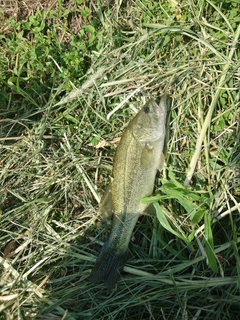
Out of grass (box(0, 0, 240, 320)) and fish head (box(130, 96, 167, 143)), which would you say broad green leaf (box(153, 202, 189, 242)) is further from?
fish head (box(130, 96, 167, 143))

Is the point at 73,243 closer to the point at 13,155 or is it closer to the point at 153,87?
the point at 13,155

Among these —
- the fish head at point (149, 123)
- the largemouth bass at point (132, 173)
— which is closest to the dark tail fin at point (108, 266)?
the largemouth bass at point (132, 173)

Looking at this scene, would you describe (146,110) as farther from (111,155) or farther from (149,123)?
(111,155)

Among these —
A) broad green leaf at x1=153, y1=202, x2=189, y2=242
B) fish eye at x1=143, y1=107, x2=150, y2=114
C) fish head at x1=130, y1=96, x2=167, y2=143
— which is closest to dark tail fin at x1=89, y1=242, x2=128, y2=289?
broad green leaf at x1=153, y1=202, x2=189, y2=242

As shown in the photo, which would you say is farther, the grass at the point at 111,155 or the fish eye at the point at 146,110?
the fish eye at the point at 146,110

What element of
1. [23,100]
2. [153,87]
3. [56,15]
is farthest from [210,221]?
[56,15]

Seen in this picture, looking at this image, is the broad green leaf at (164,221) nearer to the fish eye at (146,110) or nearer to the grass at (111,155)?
the grass at (111,155)
